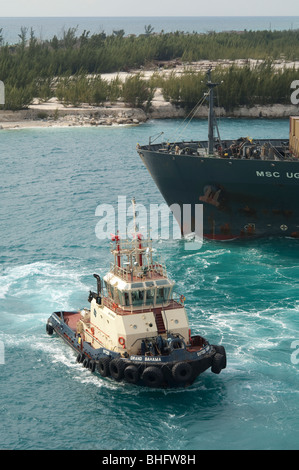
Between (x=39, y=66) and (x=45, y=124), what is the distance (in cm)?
2361

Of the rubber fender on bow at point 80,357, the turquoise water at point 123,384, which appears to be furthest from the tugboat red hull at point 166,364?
the rubber fender on bow at point 80,357

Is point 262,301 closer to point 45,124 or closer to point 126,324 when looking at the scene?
point 126,324

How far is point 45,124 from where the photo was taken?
347ft

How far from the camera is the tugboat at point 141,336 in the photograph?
33.3m

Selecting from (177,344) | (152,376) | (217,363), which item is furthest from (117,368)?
(217,363)

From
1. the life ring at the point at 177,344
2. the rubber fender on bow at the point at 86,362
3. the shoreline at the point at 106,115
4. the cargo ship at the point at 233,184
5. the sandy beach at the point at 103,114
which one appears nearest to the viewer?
the life ring at the point at 177,344

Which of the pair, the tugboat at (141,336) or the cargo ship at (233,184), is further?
the cargo ship at (233,184)

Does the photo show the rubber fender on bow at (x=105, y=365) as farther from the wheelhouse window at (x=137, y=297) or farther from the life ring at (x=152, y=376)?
the wheelhouse window at (x=137, y=297)

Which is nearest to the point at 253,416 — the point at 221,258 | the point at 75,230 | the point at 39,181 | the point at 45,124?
the point at 221,258

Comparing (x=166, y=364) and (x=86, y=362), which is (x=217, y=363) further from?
(x=86, y=362)

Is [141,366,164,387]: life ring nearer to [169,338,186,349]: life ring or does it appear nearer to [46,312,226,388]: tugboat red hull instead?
[46,312,226,388]: tugboat red hull

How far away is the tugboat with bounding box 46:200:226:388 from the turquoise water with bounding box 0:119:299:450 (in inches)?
41.0

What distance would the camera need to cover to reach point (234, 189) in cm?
5359

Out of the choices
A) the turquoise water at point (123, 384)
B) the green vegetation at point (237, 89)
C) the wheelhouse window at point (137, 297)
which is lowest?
the turquoise water at point (123, 384)
